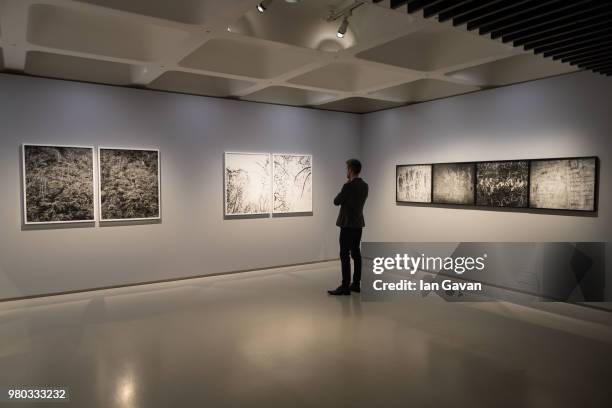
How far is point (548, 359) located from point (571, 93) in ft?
11.2

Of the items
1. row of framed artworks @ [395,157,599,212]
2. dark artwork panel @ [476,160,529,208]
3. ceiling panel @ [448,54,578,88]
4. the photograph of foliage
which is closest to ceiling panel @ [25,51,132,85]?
the photograph of foliage

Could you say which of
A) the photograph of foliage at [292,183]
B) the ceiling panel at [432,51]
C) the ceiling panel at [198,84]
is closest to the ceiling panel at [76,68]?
the ceiling panel at [198,84]

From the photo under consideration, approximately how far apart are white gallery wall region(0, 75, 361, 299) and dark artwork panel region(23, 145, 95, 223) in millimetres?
124

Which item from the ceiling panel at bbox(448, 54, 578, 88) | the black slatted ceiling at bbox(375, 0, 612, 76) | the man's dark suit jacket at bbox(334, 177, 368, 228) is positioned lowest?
the man's dark suit jacket at bbox(334, 177, 368, 228)

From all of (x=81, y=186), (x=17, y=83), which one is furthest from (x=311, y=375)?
(x=17, y=83)

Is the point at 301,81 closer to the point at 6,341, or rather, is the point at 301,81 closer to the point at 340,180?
the point at 340,180

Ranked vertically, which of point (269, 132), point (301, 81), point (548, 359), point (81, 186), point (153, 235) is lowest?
point (548, 359)

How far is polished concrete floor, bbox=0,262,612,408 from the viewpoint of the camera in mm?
3150

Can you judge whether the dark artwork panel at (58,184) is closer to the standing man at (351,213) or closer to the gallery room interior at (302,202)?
the gallery room interior at (302,202)

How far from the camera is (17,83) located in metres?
5.43

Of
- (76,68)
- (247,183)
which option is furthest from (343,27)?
(247,183)

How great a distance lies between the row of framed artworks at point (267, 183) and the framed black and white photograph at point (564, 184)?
3795 mm

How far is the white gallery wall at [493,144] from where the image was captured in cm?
520

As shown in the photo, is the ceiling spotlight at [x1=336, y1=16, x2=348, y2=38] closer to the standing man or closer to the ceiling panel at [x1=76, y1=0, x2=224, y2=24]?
the ceiling panel at [x1=76, y1=0, x2=224, y2=24]
